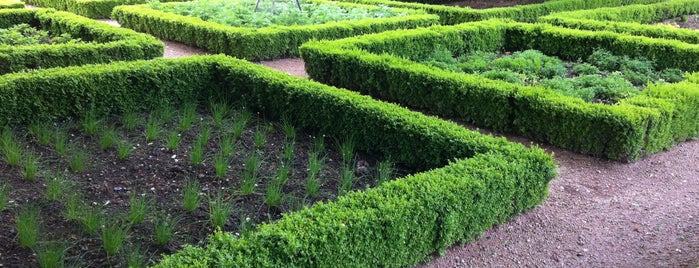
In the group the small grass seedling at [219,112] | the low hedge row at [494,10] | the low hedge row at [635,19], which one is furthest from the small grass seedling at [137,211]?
the low hedge row at [494,10]

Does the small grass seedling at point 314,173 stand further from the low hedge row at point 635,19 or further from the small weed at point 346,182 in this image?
the low hedge row at point 635,19

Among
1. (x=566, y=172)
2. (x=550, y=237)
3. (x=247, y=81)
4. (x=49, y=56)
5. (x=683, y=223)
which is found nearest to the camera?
(x=550, y=237)

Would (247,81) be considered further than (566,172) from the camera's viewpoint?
Yes

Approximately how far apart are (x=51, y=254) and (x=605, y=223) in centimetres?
443

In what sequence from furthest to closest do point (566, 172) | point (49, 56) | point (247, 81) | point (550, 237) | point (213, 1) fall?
point (213, 1) → point (49, 56) → point (247, 81) → point (566, 172) → point (550, 237)

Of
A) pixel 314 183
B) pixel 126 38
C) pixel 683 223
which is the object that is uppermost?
pixel 126 38

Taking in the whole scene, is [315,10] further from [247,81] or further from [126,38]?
[247,81]

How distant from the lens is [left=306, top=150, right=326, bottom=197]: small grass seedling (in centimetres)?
509

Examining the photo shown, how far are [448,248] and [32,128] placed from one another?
15.0ft

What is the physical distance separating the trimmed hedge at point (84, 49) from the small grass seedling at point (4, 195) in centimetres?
435

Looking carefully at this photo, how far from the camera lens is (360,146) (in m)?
6.23

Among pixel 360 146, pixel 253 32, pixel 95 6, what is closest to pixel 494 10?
pixel 253 32

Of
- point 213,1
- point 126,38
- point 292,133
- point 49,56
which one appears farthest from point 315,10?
point 292,133

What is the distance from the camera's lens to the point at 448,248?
4664 millimetres
